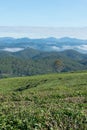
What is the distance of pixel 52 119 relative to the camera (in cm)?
1633

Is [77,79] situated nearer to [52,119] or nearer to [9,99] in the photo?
[9,99]

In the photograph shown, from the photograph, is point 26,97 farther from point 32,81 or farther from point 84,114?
point 32,81

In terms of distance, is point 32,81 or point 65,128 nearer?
point 65,128

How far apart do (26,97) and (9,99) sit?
1.59 m

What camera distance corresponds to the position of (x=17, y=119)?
16.6 metres

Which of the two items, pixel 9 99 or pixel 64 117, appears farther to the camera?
pixel 9 99

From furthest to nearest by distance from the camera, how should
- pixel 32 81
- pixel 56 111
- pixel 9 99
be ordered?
pixel 32 81 → pixel 9 99 → pixel 56 111

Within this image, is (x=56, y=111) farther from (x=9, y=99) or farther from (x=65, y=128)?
(x=9, y=99)

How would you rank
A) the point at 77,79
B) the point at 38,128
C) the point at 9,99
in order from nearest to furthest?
the point at 38,128 → the point at 9,99 → the point at 77,79

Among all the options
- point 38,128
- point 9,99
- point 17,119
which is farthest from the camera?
point 9,99

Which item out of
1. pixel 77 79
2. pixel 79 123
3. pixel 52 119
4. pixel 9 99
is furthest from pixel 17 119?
pixel 77 79

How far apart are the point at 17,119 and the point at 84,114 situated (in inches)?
136

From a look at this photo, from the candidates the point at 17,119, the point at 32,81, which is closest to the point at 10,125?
the point at 17,119

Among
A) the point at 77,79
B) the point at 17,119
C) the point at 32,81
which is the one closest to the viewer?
the point at 17,119
